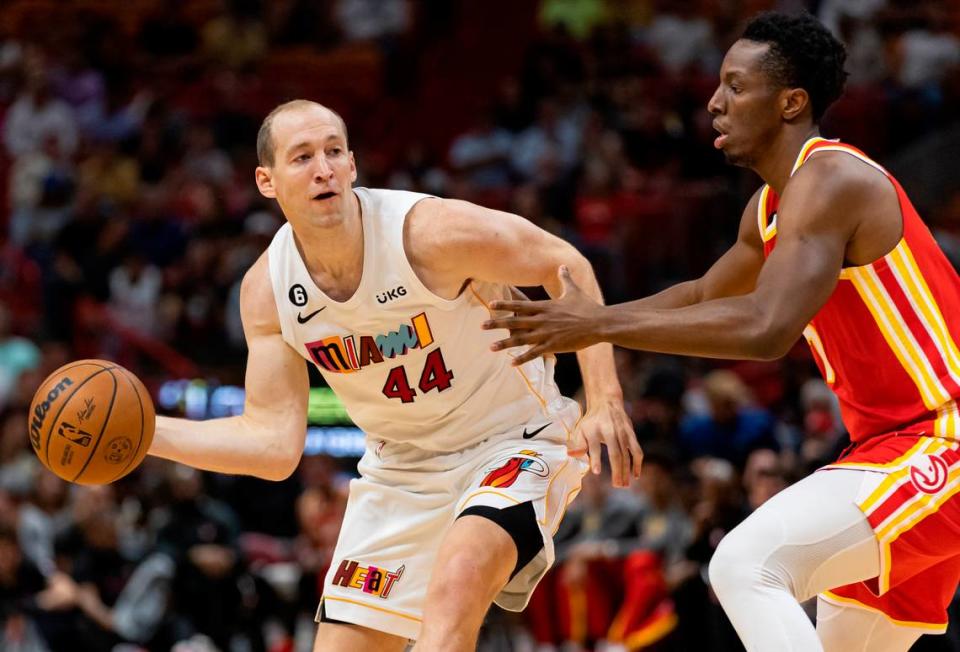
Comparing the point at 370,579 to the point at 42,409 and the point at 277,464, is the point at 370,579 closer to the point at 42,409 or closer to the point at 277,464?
the point at 277,464

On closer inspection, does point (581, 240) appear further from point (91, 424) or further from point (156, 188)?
point (91, 424)

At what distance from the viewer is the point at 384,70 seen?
59.1 feet

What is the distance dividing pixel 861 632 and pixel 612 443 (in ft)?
3.54

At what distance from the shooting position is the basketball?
5004 mm

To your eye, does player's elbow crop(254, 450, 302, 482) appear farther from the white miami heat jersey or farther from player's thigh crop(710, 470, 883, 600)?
player's thigh crop(710, 470, 883, 600)

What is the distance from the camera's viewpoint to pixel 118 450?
504 centimetres

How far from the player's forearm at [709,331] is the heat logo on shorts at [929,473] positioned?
2.04 ft

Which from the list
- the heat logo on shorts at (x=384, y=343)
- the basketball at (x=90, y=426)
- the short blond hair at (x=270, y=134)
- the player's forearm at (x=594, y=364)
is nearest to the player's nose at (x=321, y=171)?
the short blond hair at (x=270, y=134)

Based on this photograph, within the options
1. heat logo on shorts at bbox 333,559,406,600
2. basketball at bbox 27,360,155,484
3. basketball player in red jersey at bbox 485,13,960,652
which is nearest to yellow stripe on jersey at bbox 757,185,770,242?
basketball player in red jersey at bbox 485,13,960,652

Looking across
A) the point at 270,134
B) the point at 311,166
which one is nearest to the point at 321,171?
the point at 311,166

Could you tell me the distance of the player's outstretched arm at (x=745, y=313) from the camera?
4094 millimetres

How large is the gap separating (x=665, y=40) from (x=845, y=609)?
40.0 ft

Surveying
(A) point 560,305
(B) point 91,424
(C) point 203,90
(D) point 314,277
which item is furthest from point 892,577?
(C) point 203,90

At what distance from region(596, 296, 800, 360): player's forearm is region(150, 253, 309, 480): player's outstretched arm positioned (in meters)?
1.75
